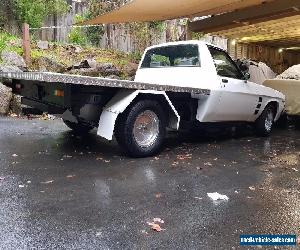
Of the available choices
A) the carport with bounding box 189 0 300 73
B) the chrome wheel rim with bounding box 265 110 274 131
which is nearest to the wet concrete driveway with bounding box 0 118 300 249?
the chrome wheel rim with bounding box 265 110 274 131

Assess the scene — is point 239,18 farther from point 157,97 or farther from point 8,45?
point 8,45

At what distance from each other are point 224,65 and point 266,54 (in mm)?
13396

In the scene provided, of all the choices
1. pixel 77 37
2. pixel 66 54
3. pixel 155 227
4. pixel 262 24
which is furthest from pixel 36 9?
pixel 155 227

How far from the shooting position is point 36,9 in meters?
16.1

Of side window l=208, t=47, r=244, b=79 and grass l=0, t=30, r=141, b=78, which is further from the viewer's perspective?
grass l=0, t=30, r=141, b=78

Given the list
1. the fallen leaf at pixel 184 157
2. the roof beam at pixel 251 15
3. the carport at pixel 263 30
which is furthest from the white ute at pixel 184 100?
the carport at pixel 263 30

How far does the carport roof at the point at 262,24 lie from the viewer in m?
10.4

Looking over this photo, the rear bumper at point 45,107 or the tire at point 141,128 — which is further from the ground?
the rear bumper at point 45,107

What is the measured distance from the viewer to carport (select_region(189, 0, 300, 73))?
1080cm

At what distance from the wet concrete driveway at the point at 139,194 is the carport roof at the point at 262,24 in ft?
15.7

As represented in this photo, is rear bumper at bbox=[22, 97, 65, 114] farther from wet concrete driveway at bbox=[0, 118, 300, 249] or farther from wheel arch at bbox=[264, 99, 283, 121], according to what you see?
wheel arch at bbox=[264, 99, 283, 121]

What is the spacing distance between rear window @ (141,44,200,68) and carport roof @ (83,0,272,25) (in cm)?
129

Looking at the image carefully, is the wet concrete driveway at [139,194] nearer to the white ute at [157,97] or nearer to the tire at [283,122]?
the white ute at [157,97]

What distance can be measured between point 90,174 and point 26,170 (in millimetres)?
953
